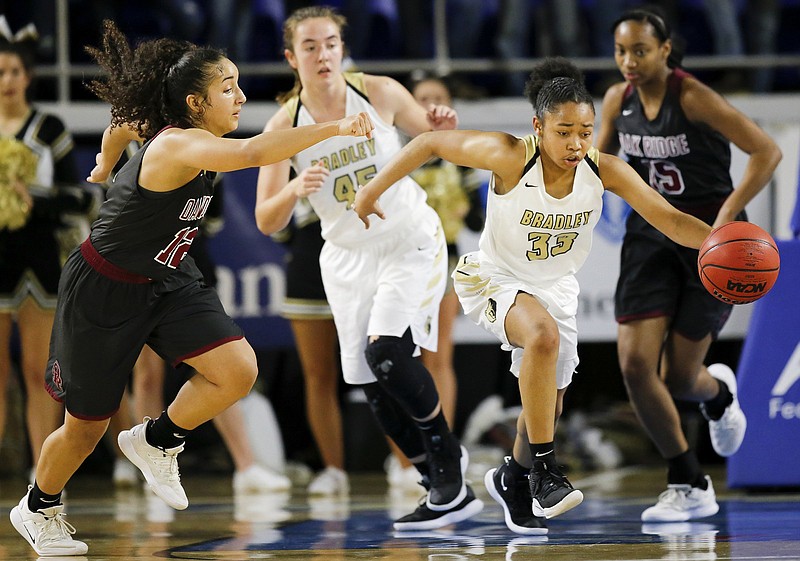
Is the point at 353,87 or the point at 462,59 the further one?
Result: the point at 462,59

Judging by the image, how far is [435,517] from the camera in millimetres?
4840

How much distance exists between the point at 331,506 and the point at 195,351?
5.91 ft

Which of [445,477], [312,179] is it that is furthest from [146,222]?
[445,477]

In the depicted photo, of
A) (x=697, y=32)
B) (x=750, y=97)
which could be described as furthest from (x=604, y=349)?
(x=697, y=32)

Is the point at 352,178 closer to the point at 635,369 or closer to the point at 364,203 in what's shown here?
the point at 364,203

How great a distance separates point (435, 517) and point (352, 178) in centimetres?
144

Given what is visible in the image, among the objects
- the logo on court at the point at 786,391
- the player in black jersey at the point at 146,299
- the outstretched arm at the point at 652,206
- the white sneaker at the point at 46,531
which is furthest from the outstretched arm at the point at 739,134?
the white sneaker at the point at 46,531

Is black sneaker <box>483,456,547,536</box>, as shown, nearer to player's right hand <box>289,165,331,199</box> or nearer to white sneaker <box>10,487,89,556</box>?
player's right hand <box>289,165,331,199</box>

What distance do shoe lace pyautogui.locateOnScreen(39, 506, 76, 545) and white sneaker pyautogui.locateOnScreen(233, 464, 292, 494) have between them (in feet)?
7.42

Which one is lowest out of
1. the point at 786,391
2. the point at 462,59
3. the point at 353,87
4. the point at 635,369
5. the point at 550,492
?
the point at 550,492

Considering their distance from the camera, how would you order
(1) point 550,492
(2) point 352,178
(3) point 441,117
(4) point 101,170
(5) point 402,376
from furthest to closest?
(2) point 352,178 → (3) point 441,117 → (5) point 402,376 → (4) point 101,170 → (1) point 550,492

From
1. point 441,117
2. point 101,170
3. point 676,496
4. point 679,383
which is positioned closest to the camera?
point 101,170

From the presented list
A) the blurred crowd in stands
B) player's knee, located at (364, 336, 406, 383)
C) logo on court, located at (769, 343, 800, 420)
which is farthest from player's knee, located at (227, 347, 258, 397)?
the blurred crowd in stands

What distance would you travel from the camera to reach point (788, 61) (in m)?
8.06
